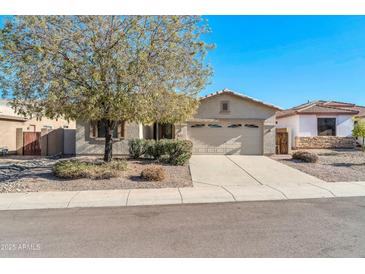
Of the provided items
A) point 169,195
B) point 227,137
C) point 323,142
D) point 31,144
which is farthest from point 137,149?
point 323,142

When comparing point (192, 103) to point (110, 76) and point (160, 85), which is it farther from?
point (110, 76)

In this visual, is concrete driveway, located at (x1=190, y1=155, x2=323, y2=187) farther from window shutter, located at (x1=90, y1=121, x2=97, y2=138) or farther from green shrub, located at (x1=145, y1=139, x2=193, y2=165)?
window shutter, located at (x1=90, y1=121, x2=97, y2=138)

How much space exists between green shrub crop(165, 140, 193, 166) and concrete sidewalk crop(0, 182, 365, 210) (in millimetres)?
4023

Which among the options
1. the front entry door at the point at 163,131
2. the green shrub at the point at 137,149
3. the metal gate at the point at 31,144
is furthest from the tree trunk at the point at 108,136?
the metal gate at the point at 31,144

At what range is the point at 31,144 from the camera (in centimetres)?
1870

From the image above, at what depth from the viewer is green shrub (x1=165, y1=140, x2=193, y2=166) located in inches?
525

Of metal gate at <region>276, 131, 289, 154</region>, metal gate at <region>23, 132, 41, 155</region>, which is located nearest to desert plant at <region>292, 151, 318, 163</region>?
metal gate at <region>276, 131, 289, 154</region>

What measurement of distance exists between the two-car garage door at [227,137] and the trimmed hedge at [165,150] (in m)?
3.32

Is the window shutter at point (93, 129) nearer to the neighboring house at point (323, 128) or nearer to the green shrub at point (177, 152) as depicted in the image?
the green shrub at point (177, 152)

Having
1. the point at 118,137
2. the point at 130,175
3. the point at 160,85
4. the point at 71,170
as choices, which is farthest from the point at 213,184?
the point at 118,137

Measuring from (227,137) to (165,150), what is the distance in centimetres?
555

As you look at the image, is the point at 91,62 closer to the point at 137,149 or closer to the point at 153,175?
the point at 153,175

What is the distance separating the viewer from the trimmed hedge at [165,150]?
44.3 ft

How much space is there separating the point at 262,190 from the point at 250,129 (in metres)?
9.56
